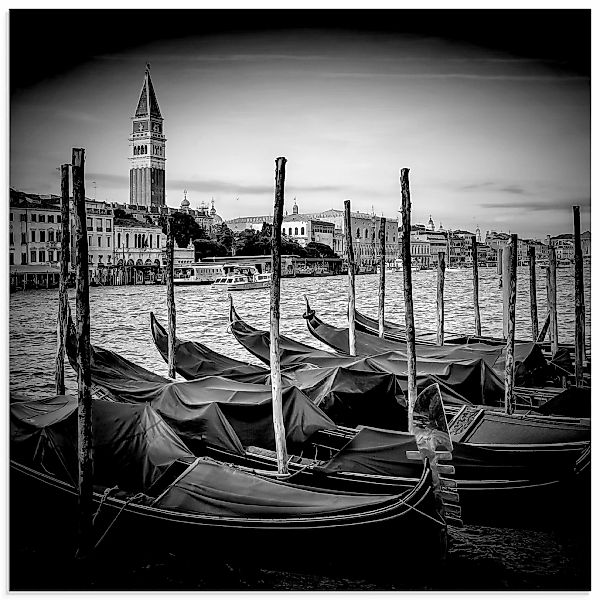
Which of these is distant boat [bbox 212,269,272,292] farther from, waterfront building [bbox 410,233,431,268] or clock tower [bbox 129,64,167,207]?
clock tower [bbox 129,64,167,207]

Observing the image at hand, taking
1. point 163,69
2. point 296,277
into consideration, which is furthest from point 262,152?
point 296,277

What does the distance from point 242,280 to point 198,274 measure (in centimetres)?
51

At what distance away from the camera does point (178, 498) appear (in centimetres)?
227

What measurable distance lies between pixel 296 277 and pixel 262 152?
3119mm

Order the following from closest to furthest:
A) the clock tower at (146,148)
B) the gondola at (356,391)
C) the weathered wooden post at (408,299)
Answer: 1. the clock tower at (146,148)
2. the weathered wooden post at (408,299)
3. the gondola at (356,391)

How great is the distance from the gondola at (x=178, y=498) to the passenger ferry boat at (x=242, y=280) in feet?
9.23

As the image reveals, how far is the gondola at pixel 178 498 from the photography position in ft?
6.98

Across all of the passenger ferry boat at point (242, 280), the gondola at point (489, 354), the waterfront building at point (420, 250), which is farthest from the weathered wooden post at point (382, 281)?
the passenger ferry boat at point (242, 280)

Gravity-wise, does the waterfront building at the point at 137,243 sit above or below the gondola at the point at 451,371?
above

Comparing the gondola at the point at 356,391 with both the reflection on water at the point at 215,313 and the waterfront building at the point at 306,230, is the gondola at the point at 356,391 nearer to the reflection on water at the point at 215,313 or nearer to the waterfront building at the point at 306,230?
the waterfront building at the point at 306,230

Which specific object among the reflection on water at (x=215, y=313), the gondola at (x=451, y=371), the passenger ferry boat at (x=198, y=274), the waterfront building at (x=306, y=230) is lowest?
the gondola at (x=451, y=371)

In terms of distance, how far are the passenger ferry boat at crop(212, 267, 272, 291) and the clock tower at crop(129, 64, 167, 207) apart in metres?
1.77

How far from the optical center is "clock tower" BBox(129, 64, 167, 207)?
9.05 ft

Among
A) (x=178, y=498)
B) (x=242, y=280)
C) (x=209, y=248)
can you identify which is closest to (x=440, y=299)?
(x=242, y=280)
